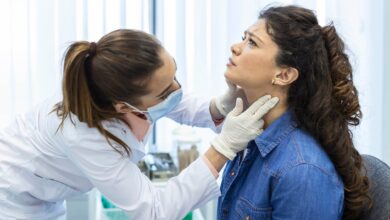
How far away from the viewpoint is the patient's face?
1305 mm

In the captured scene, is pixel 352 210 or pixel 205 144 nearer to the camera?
pixel 352 210

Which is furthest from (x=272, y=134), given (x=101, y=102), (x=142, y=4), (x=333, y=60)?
(x=142, y=4)

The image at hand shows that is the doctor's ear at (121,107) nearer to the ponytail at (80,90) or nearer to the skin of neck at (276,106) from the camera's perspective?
the ponytail at (80,90)

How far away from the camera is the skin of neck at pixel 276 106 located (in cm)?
136

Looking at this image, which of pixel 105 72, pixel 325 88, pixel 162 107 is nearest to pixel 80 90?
pixel 105 72

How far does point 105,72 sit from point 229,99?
0.49 meters

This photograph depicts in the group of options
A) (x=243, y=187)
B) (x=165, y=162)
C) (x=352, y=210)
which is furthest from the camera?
(x=165, y=162)

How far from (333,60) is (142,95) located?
0.53 m

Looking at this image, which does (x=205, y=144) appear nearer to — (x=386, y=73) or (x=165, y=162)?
(x=165, y=162)

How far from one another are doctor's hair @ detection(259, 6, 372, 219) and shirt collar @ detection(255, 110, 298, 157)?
3cm

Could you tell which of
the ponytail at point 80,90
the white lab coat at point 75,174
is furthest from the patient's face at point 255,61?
the ponytail at point 80,90

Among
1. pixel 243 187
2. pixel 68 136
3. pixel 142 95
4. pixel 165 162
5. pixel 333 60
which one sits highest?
pixel 333 60

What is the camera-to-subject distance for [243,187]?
1.39m

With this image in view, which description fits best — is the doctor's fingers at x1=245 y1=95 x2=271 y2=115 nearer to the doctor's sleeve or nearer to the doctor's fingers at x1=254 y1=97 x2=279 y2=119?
the doctor's fingers at x1=254 y1=97 x2=279 y2=119
